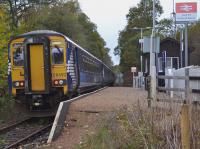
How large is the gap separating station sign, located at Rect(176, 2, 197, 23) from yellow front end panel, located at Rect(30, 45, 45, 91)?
42.1ft

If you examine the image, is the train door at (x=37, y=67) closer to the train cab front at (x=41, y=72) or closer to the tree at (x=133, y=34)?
the train cab front at (x=41, y=72)

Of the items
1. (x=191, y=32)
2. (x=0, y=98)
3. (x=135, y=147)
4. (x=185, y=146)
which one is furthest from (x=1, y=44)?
(x=191, y=32)

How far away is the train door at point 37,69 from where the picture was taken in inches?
809

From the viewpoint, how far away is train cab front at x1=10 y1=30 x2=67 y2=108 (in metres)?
20.5

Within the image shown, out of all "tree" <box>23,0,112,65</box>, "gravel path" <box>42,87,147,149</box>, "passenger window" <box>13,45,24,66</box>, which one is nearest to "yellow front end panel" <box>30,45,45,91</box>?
"passenger window" <box>13,45,24,66</box>

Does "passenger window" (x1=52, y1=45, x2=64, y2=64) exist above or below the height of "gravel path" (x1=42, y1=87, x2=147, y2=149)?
above

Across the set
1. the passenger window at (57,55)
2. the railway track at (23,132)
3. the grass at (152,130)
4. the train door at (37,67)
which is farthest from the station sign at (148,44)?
the grass at (152,130)

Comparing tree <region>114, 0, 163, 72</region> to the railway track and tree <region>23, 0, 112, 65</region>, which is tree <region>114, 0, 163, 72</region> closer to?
tree <region>23, 0, 112, 65</region>

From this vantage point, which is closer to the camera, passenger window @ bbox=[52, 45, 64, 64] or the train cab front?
the train cab front

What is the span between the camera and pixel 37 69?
20531mm

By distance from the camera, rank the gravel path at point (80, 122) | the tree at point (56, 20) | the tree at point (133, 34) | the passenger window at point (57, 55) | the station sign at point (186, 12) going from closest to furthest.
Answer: the gravel path at point (80, 122)
the passenger window at point (57, 55)
the station sign at point (186, 12)
the tree at point (56, 20)
the tree at point (133, 34)

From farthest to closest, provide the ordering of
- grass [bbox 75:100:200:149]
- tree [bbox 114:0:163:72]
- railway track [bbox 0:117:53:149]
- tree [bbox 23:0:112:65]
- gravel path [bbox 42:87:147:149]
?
tree [bbox 114:0:163:72] < tree [bbox 23:0:112:65] < railway track [bbox 0:117:53:149] < gravel path [bbox 42:87:147:149] < grass [bbox 75:100:200:149]

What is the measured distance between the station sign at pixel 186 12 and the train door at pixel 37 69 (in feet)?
42.0

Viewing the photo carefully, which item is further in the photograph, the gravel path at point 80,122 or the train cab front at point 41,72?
the train cab front at point 41,72
